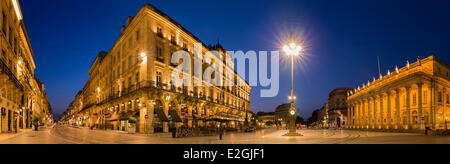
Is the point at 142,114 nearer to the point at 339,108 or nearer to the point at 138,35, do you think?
the point at 138,35

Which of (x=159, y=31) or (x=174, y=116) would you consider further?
(x=159, y=31)

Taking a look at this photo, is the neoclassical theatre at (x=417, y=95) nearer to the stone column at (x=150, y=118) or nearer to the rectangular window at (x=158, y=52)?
the stone column at (x=150, y=118)

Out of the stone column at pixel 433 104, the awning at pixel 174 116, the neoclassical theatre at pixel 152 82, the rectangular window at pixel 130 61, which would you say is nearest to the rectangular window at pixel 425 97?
the stone column at pixel 433 104

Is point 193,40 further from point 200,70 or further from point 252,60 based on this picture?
point 252,60

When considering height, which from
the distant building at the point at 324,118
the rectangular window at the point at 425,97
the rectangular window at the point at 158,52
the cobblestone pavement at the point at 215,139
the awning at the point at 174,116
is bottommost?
the distant building at the point at 324,118

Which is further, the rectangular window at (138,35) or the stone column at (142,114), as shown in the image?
the rectangular window at (138,35)

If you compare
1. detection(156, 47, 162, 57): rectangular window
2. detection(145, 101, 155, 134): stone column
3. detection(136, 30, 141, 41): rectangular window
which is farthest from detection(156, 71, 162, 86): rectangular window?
detection(136, 30, 141, 41): rectangular window

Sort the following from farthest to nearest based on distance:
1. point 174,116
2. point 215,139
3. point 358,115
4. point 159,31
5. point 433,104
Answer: point 358,115 → point 433,104 → point 159,31 → point 174,116 → point 215,139

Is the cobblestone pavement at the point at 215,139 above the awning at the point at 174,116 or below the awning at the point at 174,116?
below

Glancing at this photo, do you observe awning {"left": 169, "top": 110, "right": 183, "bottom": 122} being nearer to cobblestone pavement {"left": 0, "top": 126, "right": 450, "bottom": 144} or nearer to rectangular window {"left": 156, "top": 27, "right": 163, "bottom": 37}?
cobblestone pavement {"left": 0, "top": 126, "right": 450, "bottom": 144}

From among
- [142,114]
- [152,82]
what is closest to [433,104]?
[152,82]

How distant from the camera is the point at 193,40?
41.1m
